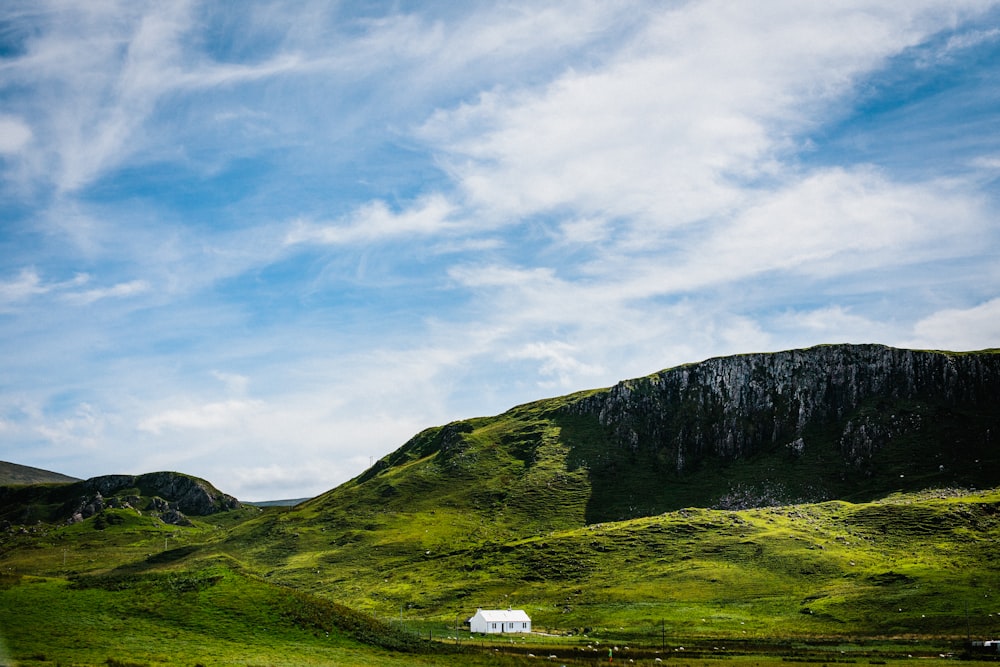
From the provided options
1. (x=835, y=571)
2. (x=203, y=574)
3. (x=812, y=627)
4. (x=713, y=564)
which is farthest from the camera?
(x=713, y=564)

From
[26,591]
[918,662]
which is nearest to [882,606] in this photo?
[918,662]

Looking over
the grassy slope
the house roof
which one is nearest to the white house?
the house roof

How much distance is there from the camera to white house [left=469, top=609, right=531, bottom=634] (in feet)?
493

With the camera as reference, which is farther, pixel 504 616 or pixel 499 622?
pixel 504 616

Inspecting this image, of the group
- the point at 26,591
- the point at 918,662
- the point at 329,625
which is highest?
the point at 26,591

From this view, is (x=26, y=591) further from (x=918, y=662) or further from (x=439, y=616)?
(x=439, y=616)

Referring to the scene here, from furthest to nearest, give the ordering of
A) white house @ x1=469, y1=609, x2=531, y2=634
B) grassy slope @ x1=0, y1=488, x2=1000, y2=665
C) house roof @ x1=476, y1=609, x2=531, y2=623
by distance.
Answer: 1. house roof @ x1=476, y1=609, x2=531, y2=623
2. white house @ x1=469, y1=609, x2=531, y2=634
3. grassy slope @ x1=0, y1=488, x2=1000, y2=665

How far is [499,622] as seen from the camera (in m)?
151

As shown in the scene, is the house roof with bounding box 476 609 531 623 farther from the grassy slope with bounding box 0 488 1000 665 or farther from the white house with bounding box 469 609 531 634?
the grassy slope with bounding box 0 488 1000 665

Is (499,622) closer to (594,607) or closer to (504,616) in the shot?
(504,616)

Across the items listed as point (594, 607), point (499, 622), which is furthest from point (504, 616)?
point (594, 607)

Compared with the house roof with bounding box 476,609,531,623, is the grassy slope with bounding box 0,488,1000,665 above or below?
above

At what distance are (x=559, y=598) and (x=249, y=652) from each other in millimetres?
129678

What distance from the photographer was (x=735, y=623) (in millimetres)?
146625
